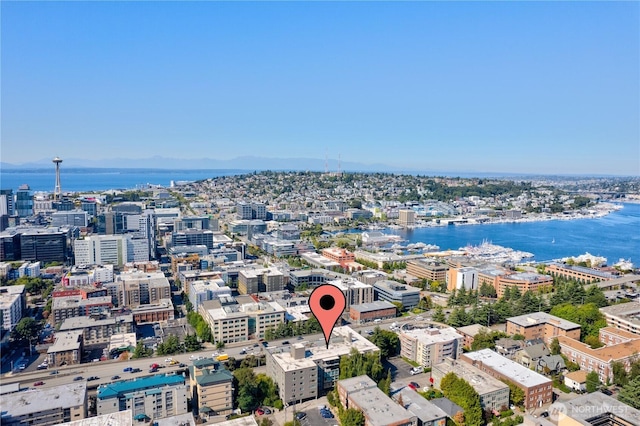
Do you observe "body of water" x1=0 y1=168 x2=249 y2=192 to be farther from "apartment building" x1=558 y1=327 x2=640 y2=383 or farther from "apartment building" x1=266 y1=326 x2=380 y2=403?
"apartment building" x1=558 y1=327 x2=640 y2=383

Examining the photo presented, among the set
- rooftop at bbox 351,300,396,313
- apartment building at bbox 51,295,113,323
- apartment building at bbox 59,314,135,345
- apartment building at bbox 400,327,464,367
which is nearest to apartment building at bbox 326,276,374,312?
rooftop at bbox 351,300,396,313

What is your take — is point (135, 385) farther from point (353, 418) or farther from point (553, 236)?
point (553, 236)

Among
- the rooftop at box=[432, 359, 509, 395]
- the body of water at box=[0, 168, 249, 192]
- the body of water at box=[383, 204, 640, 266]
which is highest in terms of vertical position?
the body of water at box=[0, 168, 249, 192]

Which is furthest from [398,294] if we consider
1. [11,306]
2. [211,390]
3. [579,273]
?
[11,306]

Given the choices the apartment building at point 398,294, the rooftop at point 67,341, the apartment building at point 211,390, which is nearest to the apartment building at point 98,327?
the rooftop at point 67,341

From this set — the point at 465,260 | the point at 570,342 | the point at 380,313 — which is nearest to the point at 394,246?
the point at 465,260
